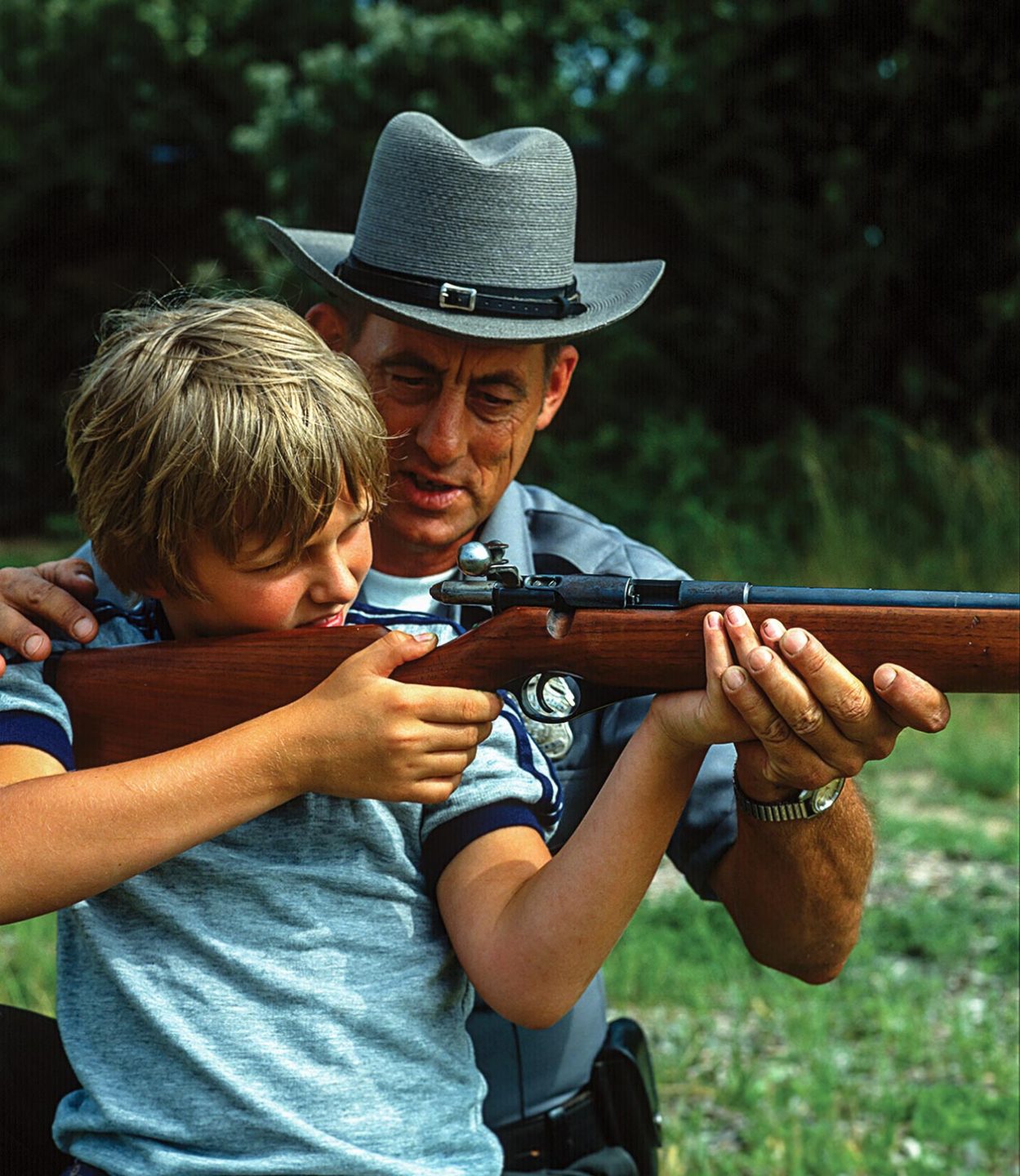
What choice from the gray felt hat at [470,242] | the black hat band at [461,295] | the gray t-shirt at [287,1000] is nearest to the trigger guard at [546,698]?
the gray t-shirt at [287,1000]

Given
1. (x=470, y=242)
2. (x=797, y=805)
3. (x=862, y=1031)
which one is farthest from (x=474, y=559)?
(x=862, y=1031)

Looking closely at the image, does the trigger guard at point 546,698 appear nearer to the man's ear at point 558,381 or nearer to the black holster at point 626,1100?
the black holster at point 626,1100

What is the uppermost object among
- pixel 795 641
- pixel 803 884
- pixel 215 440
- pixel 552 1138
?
pixel 215 440

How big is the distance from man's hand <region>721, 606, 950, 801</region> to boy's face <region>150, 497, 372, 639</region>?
0.64m

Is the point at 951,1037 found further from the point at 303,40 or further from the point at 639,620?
the point at 303,40

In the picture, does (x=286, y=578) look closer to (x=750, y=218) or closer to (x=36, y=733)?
(x=36, y=733)

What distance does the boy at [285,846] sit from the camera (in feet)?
7.57

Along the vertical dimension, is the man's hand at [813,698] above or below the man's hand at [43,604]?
above

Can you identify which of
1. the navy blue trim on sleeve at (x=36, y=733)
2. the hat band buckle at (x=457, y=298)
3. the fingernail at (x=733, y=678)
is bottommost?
the navy blue trim on sleeve at (x=36, y=733)

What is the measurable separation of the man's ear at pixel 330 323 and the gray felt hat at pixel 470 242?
0.35 feet

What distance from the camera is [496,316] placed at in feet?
11.0

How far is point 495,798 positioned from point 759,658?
530 millimetres

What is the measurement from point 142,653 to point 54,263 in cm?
1935

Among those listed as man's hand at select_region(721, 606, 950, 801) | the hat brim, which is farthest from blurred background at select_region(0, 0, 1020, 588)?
man's hand at select_region(721, 606, 950, 801)
